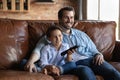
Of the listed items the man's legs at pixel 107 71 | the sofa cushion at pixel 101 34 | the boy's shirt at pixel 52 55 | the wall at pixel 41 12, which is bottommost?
the man's legs at pixel 107 71

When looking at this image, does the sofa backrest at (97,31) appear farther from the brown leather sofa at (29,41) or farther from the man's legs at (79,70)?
the man's legs at (79,70)

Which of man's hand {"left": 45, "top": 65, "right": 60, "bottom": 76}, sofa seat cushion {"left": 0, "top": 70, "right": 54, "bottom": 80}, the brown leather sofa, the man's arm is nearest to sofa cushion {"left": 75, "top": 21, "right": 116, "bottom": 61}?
the brown leather sofa

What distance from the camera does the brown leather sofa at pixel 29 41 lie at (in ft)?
7.30

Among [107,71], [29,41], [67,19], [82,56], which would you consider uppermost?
[67,19]

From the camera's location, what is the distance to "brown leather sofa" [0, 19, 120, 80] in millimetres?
2224

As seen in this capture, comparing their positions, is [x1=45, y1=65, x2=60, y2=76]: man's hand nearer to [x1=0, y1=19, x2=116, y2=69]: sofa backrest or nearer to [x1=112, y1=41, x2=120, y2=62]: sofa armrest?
[x1=0, y1=19, x2=116, y2=69]: sofa backrest

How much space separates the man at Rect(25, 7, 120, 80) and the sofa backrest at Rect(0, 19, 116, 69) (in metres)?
0.19

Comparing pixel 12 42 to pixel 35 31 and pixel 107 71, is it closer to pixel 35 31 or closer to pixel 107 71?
pixel 35 31

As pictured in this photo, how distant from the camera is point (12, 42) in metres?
2.55

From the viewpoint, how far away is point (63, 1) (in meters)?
5.35

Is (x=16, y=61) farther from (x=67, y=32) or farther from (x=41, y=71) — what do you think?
(x=67, y=32)

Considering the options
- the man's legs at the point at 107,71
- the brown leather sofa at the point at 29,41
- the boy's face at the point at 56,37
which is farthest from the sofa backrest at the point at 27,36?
the man's legs at the point at 107,71

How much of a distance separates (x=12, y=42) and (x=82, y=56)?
0.68 m

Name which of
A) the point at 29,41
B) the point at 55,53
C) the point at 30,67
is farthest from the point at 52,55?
the point at 29,41
